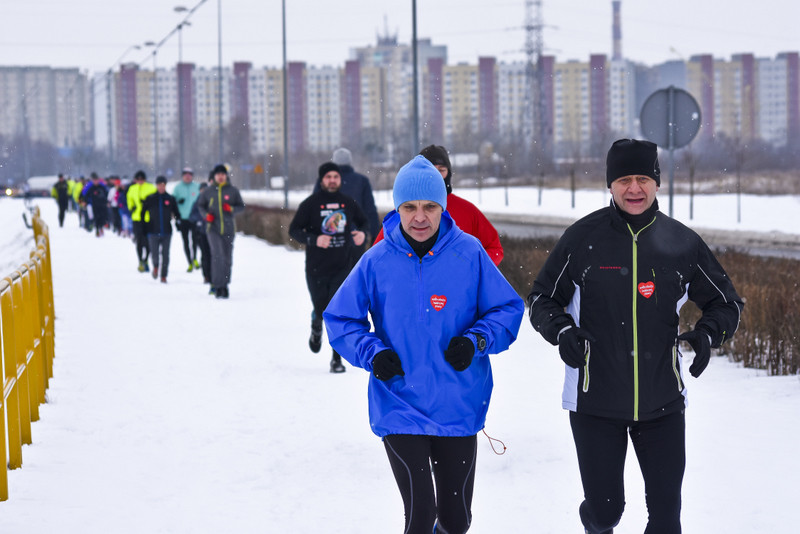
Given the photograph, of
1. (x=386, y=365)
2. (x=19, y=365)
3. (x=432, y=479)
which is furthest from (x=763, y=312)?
(x=386, y=365)

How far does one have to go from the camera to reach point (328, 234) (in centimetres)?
929

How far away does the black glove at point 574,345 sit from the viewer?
371 centimetres

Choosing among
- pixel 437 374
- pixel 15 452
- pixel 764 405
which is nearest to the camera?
pixel 437 374

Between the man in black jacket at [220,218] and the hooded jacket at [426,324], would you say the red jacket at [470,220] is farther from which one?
the man in black jacket at [220,218]

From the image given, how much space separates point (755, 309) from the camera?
891cm

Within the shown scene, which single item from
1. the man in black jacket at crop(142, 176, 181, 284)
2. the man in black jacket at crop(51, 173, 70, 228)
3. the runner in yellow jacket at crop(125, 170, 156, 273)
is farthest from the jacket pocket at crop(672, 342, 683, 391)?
the man in black jacket at crop(51, 173, 70, 228)

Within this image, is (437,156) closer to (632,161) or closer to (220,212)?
(632,161)

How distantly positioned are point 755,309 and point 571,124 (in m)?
158

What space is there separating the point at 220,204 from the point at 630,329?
1178 cm

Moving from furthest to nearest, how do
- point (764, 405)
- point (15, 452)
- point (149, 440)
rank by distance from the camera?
1. point (764, 405)
2. point (149, 440)
3. point (15, 452)

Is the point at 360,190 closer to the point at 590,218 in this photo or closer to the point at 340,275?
the point at 340,275

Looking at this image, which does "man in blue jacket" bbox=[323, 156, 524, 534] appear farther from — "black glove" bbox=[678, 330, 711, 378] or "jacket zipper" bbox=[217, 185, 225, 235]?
"jacket zipper" bbox=[217, 185, 225, 235]

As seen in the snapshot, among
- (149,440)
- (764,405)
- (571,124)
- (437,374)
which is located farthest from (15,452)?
(571,124)

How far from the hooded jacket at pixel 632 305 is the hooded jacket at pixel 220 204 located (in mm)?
11490
